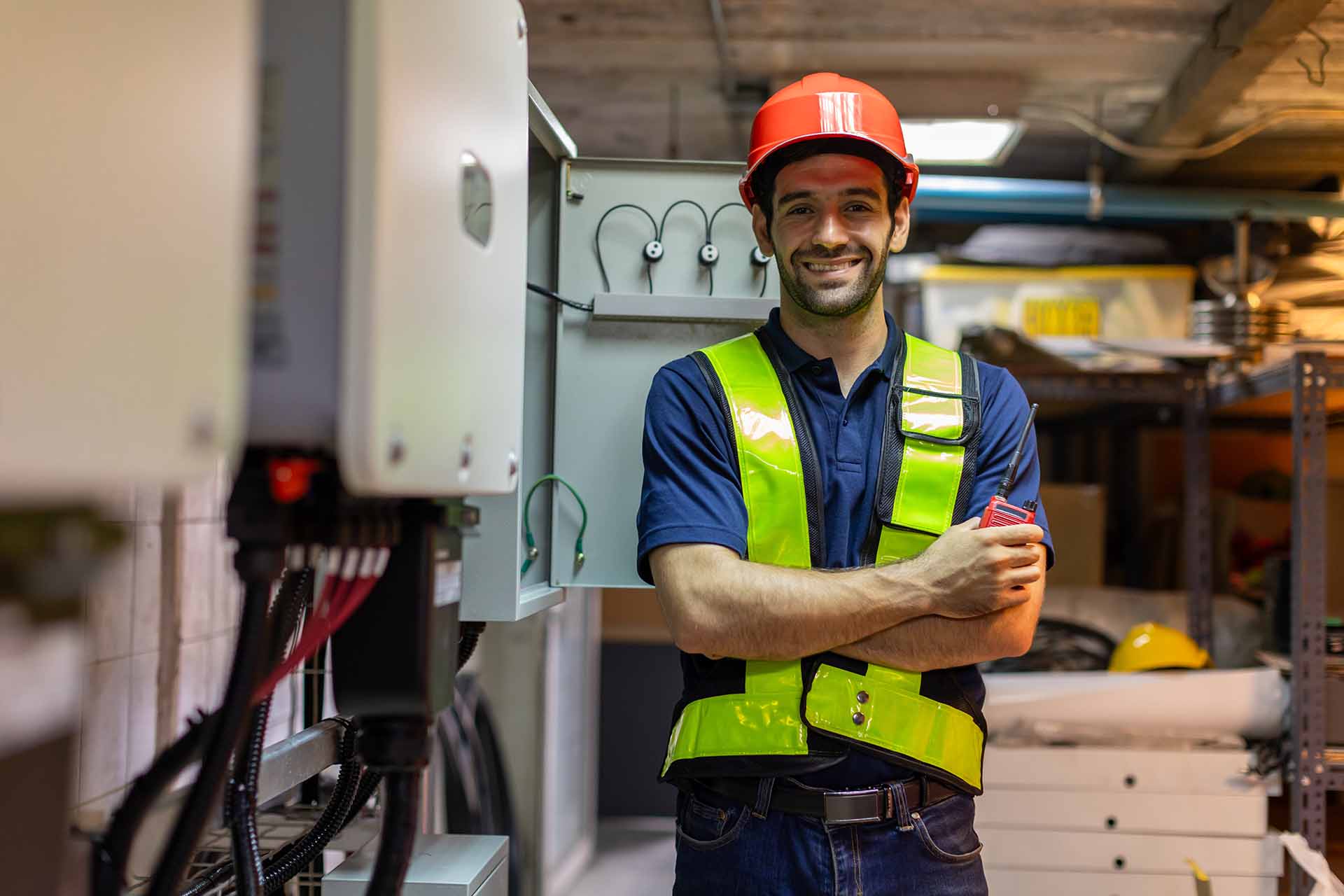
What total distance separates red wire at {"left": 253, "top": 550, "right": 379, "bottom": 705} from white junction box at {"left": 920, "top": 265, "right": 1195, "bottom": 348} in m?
2.72

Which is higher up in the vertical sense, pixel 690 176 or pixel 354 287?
pixel 690 176

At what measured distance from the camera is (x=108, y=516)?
143 centimetres

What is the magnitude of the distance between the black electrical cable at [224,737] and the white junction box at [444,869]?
0.64m

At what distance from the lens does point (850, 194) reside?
4.99 ft

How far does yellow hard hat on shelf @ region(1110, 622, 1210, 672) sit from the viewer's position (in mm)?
2803

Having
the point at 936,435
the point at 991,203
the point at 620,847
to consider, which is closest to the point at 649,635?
the point at 620,847

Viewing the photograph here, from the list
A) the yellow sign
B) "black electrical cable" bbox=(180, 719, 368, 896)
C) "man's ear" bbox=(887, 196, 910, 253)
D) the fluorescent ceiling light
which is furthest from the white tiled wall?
the yellow sign

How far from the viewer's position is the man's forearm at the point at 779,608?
131cm

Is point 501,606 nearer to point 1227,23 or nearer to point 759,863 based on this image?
point 759,863

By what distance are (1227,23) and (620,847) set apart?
11.7ft

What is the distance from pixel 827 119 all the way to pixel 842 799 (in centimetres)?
88

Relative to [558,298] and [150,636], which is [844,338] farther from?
[150,636]

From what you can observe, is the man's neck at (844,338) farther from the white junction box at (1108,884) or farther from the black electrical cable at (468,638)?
the white junction box at (1108,884)

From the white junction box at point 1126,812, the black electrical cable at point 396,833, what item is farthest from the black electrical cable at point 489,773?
the black electrical cable at point 396,833
